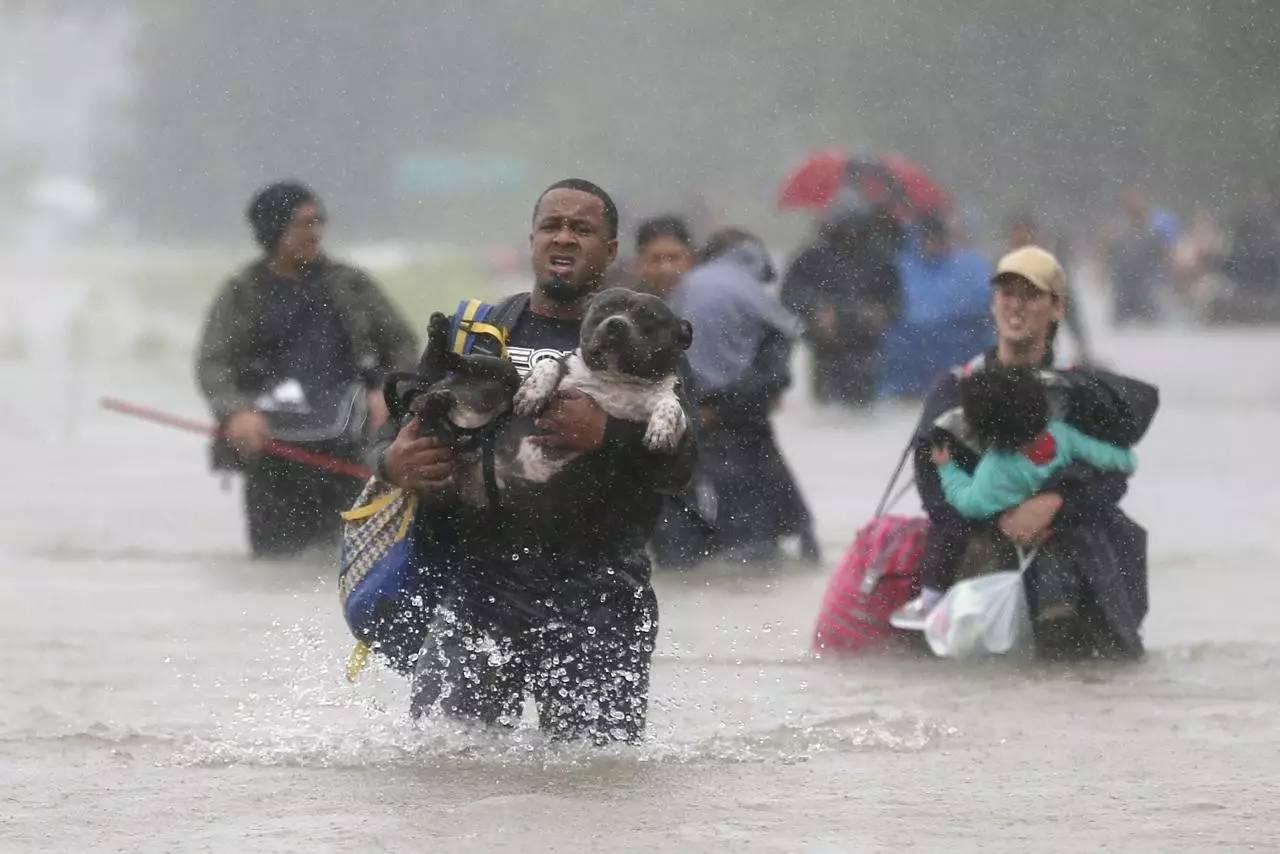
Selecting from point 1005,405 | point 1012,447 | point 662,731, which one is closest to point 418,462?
point 662,731

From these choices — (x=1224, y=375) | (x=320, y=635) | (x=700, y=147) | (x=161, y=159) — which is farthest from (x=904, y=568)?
(x=161, y=159)

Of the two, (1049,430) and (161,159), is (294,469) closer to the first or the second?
(1049,430)

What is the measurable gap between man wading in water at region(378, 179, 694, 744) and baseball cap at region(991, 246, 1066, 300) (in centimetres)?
251

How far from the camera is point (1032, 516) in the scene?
8.87 meters

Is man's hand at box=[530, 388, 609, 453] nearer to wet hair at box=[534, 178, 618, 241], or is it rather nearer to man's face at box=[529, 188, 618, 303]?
man's face at box=[529, 188, 618, 303]

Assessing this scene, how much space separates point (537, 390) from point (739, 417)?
5691 mm

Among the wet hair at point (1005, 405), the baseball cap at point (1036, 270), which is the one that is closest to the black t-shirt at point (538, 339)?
the wet hair at point (1005, 405)

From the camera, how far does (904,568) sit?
916 cm

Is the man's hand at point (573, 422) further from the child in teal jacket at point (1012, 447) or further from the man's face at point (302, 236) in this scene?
the man's face at point (302, 236)

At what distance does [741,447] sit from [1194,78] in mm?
24350

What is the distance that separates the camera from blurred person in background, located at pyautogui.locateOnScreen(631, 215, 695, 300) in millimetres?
11570

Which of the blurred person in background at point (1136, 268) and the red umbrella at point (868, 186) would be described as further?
the blurred person in background at point (1136, 268)

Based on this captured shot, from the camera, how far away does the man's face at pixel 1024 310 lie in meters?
8.91

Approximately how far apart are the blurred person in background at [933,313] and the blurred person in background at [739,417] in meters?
8.83
